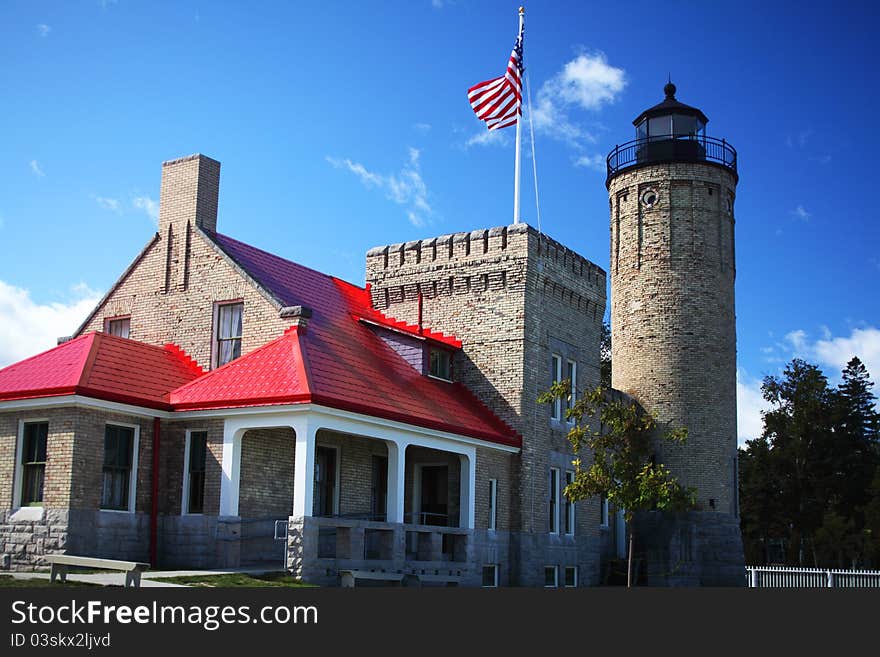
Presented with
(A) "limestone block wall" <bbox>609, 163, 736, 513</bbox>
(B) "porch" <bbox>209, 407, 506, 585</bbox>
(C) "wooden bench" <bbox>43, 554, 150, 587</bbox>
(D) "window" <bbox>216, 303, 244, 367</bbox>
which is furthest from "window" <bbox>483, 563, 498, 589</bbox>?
(A) "limestone block wall" <bbox>609, 163, 736, 513</bbox>

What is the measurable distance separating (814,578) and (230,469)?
2294 cm

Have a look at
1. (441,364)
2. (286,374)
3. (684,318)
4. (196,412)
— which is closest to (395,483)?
(286,374)

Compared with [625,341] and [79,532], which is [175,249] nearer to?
[79,532]

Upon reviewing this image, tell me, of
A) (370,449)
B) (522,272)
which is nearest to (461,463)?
(370,449)

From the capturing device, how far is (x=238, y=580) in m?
18.5

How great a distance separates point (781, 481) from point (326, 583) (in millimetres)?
39122

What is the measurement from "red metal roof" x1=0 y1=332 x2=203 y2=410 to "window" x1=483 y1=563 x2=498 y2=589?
8756mm

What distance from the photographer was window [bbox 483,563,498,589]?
26.7m

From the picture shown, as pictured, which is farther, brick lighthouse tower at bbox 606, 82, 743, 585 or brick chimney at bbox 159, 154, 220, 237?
brick lighthouse tower at bbox 606, 82, 743, 585

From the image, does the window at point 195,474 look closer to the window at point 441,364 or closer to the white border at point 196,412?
the white border at point 196,412

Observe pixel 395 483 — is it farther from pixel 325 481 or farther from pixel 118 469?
pixel 118 469

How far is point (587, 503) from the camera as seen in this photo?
31.0 metres

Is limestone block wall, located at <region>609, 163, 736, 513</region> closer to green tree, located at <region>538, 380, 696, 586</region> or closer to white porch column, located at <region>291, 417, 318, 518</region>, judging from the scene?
green tree, located at <region>538, 380, 696, 586</region>

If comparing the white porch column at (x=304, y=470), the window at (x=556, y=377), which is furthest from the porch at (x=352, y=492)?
the window at (x=556, y=377)
